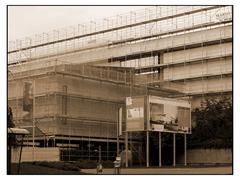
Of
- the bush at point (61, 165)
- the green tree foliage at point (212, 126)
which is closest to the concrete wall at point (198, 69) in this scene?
the green tree foliage at point (212, 126)

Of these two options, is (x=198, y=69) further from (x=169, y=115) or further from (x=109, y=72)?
(x=169, y=115)

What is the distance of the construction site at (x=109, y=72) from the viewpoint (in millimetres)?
26656

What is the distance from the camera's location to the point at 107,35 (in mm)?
33625

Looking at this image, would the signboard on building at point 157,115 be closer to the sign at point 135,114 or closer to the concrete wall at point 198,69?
the sign at point 135,114

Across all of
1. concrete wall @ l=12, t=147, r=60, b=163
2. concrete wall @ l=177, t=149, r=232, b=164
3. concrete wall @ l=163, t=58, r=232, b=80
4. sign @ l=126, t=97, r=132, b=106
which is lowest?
concrete wall @ l=177, t=149, r=232, b=164

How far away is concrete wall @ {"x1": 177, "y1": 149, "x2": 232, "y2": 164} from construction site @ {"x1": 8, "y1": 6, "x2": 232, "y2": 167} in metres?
2.16

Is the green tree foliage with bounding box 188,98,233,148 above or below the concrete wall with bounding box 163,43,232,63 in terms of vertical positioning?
below

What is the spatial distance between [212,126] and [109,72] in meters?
5.61

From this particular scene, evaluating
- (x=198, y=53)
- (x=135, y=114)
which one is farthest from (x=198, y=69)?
(x=135, y=114)

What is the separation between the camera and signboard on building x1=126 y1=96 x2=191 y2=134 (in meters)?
24.9

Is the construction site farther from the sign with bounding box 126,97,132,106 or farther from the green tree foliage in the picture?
the sign with bounding box 126,97,132,106

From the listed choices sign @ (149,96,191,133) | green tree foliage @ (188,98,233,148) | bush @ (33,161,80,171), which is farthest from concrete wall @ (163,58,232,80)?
bush @ (33,161,80,171)
